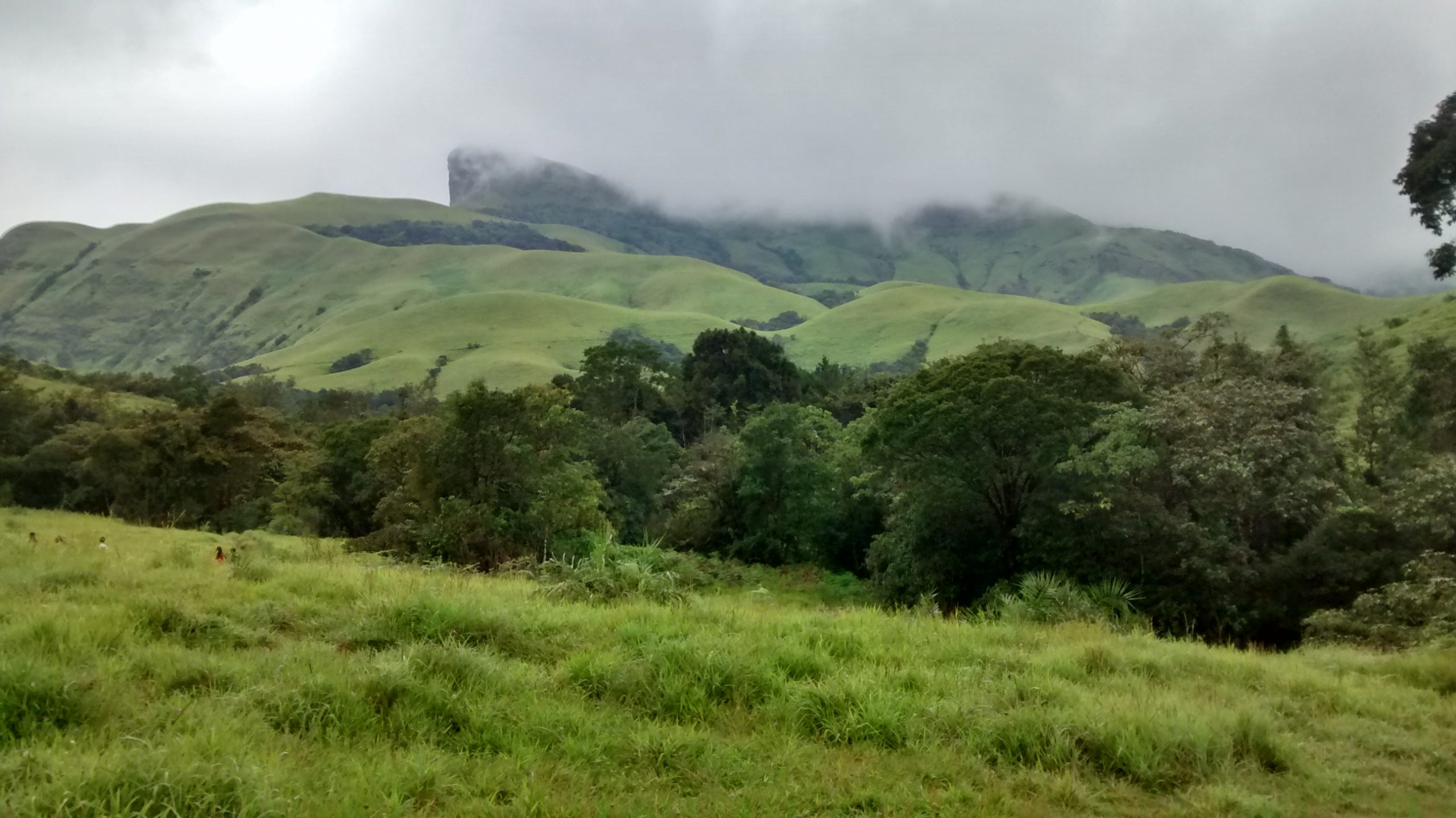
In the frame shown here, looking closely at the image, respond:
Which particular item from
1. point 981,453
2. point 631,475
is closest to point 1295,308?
point 631,475

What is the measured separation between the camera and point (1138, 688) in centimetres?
647

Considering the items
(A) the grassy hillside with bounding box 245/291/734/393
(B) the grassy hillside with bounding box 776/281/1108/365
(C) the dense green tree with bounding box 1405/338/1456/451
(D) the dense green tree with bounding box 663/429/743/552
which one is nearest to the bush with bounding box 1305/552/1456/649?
(C) the dense green tree with bounding box 1405/338/1456/451

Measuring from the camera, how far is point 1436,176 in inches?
669

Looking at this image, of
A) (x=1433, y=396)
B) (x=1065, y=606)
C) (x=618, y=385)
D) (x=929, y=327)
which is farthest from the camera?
(x=929, y=327)

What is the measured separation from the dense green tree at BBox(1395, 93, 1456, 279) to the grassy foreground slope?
45.9 ft

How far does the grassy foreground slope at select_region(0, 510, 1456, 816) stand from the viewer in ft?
13.9

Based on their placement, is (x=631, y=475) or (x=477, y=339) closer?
(x=631, y=475)

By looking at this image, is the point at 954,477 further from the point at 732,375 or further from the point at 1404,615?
the point at 732,375

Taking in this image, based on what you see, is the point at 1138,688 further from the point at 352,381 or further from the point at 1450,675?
the point at 352,381

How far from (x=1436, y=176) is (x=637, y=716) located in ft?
67.4

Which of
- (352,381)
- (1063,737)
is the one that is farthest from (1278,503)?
(352,381)

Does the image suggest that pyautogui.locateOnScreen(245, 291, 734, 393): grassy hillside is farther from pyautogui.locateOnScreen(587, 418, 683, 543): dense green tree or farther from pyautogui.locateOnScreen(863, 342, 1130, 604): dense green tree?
pyautogui.locateOnScreen(863, 342, 1130, 604): dense green tree

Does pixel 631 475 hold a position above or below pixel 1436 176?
below

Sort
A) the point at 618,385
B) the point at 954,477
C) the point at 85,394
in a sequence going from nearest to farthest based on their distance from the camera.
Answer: the point at 954,477, the point at 85,394, the point at 618,385
